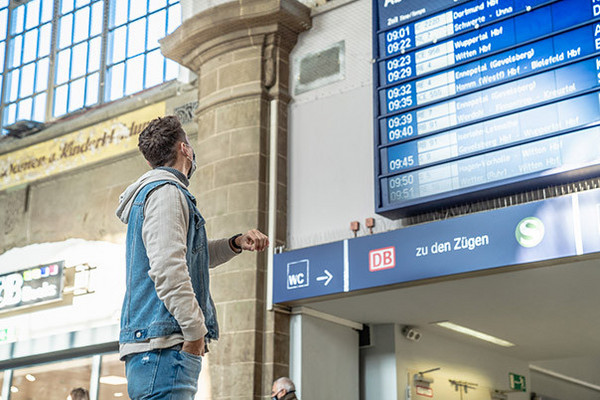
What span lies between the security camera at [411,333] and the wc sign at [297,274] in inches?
72.9

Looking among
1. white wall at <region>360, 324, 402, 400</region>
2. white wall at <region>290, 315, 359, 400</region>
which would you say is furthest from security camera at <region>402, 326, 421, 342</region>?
white wall at <region>290, 315, 359, 400</region>

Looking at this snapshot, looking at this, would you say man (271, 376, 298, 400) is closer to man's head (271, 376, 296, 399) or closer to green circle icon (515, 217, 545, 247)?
man's head (271, 376, 296, 399)

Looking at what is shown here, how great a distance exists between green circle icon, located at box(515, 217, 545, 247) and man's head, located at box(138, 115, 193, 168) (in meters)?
4.47

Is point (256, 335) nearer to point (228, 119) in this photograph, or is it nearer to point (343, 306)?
point (343, 306)

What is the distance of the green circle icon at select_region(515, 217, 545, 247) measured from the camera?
21.7 ft

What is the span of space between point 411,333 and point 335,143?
2360 millimetres

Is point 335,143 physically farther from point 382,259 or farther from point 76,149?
point 76,149

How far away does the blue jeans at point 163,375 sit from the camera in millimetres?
2375

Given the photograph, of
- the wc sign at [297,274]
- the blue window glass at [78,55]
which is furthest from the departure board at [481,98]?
the blue window glass at [78,55]

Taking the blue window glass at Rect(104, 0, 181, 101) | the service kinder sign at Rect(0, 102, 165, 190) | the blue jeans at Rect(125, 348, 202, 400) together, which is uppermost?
the blue window glass at Rect(104, 0, 181, 101)

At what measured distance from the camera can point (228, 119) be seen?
30.1 ft

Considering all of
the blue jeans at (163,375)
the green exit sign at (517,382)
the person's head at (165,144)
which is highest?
the green exit sign at (517,382)

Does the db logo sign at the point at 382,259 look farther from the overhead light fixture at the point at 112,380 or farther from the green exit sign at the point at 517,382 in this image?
the green exit sign at the point at 517,382

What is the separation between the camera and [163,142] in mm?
2770
